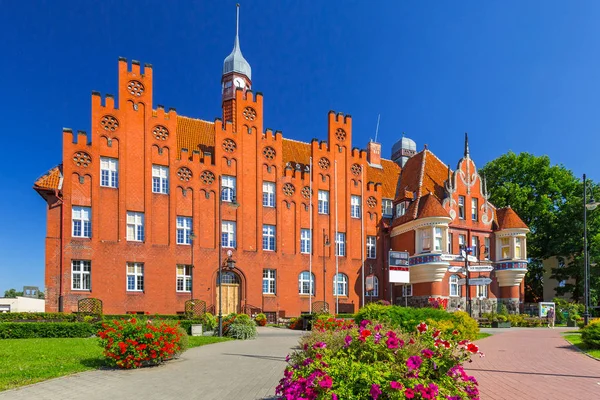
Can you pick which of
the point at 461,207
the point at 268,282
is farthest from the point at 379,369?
the point at 461,207

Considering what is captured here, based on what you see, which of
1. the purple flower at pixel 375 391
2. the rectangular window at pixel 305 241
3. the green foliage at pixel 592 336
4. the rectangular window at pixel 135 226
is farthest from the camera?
the rectangular window at pixel 305 241

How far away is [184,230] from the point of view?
32531 mm

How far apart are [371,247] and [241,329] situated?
2095 centimetres

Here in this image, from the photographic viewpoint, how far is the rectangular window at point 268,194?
35.8 m

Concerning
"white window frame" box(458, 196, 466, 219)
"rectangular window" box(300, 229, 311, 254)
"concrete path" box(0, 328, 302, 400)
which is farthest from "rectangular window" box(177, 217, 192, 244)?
"white window frame" box(458, 196, 466, 219)

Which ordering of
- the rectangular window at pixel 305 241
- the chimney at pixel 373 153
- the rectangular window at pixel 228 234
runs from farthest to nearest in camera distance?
the chimney at pixel 373 153 < the rectangular window at pixel 305 241 < the rectangular window at pixel 228 234

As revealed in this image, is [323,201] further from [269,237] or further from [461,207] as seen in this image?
[461,207]

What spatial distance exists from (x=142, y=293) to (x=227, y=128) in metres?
13.7

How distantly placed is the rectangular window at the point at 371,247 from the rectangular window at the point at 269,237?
365 inches

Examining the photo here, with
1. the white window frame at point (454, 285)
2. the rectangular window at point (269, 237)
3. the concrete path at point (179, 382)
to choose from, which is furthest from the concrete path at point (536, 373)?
the rectangular window at point (269, 237)

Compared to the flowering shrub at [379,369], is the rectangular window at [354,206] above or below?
above

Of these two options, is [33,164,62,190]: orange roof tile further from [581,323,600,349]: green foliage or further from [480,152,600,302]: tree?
[480,152,600,302]: tree

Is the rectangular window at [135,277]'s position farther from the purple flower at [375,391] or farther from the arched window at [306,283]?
the purple flower at [375,391]

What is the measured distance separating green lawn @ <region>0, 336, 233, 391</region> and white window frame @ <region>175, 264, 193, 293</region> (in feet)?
43.0
